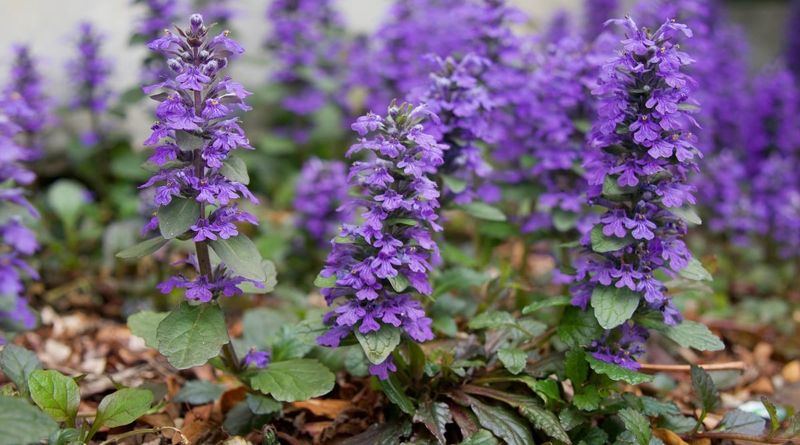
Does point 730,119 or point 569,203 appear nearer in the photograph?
point 569,203

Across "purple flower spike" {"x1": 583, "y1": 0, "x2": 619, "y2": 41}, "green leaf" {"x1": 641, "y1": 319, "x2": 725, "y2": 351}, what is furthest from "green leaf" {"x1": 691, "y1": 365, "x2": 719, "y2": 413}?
"purple flower spike" {"x1": 583, "y1": 0, "x2": 619, "y2": 41}

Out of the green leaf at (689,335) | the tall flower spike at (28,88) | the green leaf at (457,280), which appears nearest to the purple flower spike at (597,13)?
the green leaf at (457,280)

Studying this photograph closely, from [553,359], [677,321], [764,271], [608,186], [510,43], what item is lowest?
[764,271]

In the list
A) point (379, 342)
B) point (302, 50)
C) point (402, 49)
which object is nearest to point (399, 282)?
point (379, 342)

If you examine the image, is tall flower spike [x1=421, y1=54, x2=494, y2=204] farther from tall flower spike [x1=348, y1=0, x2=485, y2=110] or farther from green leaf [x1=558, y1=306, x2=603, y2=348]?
tall flower spike [x1=348, y1=0, x2=485, y2=110]

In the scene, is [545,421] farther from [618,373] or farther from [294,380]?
[294,380]

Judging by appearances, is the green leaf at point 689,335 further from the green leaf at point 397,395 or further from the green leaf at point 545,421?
the green leaf at point 397,395

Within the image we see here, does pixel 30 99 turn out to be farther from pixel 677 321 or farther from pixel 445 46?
pixel 677 321

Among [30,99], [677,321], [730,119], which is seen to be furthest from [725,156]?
[30,99]
